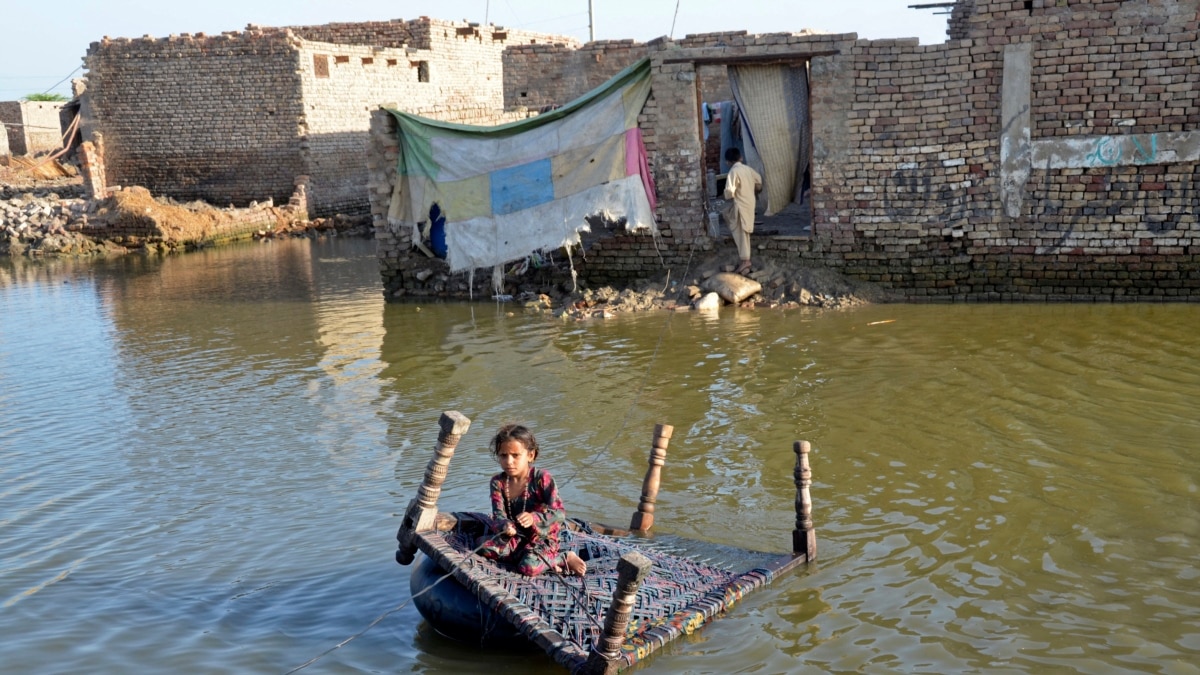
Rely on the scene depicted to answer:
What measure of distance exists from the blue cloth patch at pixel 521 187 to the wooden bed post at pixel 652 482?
702 centimetres

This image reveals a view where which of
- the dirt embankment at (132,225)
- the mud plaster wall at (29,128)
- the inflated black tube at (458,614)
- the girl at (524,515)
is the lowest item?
the inflated black tube at (458,614)

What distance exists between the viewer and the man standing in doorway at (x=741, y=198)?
11.7 m

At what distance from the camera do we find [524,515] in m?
4.99

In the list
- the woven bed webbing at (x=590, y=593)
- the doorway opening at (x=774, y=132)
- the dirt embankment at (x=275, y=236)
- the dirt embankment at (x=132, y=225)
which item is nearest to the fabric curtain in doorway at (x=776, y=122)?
the doorway opening at (x=774, y=132)

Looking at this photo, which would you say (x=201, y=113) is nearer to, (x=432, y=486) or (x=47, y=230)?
(x=47, y=230)

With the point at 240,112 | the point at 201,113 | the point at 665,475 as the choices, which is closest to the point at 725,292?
the point at 665,475

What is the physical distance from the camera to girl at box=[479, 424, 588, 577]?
4984 millimetres

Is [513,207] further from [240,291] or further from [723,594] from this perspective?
[723,594]

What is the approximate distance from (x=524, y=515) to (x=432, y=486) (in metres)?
0.43

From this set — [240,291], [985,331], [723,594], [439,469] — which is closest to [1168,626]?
[723,594]

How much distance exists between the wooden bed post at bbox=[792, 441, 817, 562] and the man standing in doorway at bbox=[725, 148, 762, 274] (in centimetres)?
652

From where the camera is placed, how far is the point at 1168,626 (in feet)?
15.5

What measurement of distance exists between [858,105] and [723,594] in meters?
7.75

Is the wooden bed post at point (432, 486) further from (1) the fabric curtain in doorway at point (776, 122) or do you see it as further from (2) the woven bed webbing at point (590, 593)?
(1) the fabric curtain in doorway at point (776, 122)
